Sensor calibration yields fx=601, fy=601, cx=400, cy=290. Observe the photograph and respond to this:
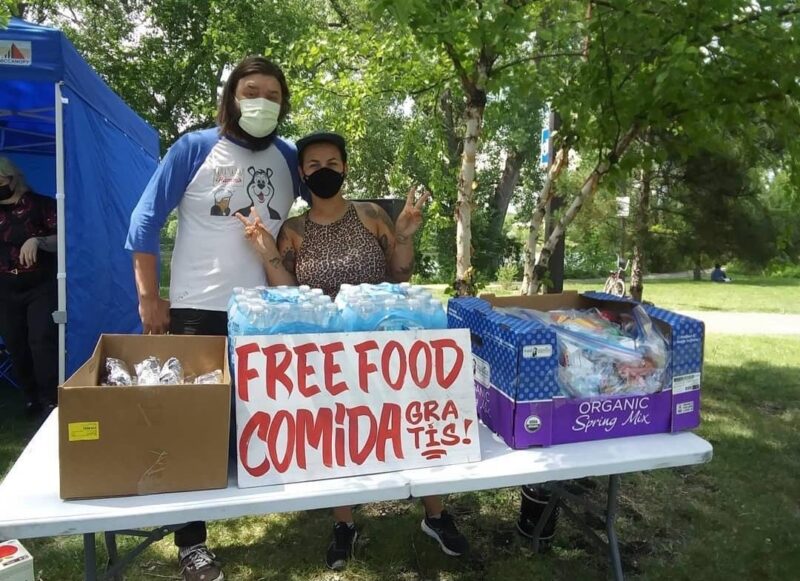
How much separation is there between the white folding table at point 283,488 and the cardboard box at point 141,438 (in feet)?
0.14

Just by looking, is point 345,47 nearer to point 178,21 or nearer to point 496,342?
point 496,342

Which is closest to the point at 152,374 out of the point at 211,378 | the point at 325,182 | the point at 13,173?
the point at 211,378

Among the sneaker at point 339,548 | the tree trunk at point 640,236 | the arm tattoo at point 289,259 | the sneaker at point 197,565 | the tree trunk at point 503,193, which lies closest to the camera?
the sneaker at point 197,565

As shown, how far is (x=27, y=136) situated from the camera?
5.61 metres

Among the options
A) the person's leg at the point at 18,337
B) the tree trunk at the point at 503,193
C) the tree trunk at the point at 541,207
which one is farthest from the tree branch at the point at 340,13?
the tree trunk at the point at 503,193

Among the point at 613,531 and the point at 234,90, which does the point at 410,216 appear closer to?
the point at 234,90

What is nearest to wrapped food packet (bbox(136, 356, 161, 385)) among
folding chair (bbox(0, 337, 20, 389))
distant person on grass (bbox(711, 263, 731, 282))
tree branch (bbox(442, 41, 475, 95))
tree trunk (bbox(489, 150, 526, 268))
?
tree branch (bbox(442, 41, 475, 95))

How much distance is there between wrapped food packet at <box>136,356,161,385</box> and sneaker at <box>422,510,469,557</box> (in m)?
1.38

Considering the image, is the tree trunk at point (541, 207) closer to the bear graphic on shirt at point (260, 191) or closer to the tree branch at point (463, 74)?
the tree branch at point (463, 74)

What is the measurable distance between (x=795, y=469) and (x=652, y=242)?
4741 mm

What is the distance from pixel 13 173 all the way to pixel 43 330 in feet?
3.48

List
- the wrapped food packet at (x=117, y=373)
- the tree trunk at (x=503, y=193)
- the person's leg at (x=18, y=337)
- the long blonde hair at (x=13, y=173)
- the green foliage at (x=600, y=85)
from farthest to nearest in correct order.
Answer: the tree trunk at (x=503, y=193), the person's leg at (x=18, y=337), the long blonde hair at (x=13, y=173), the green foliage at (x=600, y=85), the wrapped food packet at (x=117, y=373)

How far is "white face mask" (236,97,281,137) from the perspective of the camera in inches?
86.7

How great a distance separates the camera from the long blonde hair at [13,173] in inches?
154
